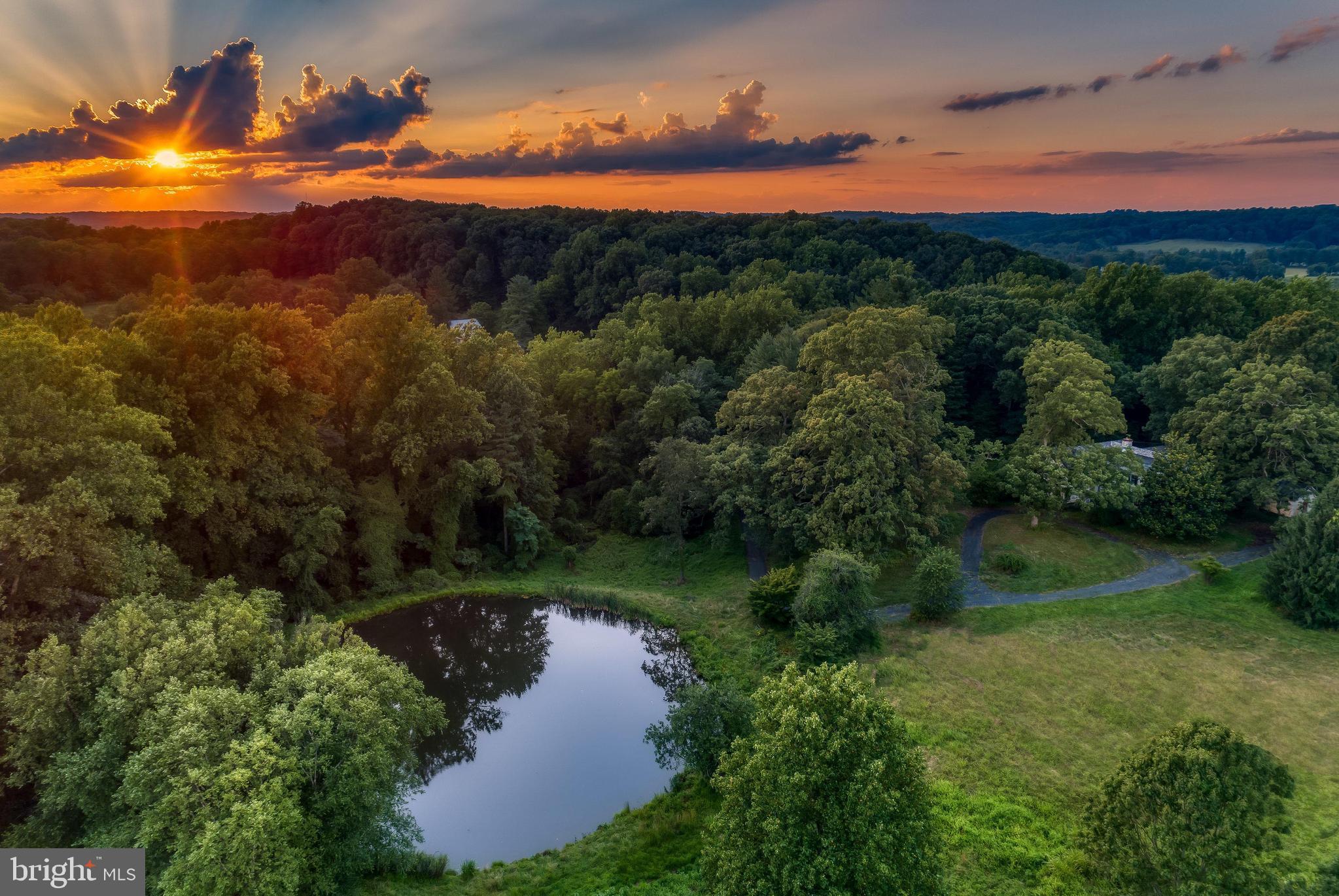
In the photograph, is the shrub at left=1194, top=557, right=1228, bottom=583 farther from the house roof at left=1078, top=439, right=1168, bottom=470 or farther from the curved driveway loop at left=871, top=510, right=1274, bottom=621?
the house roof at left=1078, top=439, right=1168, bottom=470

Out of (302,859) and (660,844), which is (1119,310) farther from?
(302,859)

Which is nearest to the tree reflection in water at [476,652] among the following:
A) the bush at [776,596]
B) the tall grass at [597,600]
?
the tall grass at [597,600]

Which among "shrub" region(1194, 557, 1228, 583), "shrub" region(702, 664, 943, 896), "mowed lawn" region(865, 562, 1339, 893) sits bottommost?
"mowed lawn" region(865, 562, 1339, 893)

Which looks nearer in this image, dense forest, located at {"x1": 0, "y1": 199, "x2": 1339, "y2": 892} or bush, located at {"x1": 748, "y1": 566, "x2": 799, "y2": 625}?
dense forest, located at {"x1": 0, "y1": 199, "x2": 1339, "y2": 892}

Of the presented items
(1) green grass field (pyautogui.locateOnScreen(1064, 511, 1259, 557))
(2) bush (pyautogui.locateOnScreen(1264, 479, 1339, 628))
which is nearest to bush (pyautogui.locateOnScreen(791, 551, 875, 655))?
(2) bush (pyautogui.locateOnScreen(1264, 479, 1339, 628))

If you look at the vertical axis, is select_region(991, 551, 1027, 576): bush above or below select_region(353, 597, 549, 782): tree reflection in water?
above

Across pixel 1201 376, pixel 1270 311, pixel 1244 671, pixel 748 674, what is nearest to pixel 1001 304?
pixel 1201 376
